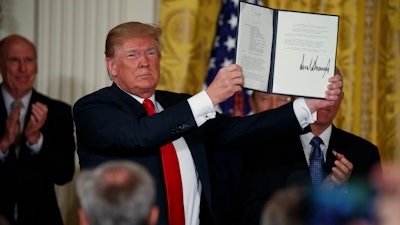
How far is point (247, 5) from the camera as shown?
421cm

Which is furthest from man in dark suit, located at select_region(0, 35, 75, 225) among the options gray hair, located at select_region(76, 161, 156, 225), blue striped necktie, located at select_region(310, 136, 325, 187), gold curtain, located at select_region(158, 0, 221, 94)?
gray hair, located at select_region(76, 161, 156, 225)

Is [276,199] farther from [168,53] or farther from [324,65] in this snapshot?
[168,53]

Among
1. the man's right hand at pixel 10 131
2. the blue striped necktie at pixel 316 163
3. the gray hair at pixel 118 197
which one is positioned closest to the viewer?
the gray hair at pixel 118 197

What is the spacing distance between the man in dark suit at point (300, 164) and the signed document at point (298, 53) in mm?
275

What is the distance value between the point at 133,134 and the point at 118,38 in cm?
53

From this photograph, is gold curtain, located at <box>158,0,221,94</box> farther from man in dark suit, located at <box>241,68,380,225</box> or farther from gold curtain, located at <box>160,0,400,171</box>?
man in dark suit, located at <box>241,68,380,225</box>

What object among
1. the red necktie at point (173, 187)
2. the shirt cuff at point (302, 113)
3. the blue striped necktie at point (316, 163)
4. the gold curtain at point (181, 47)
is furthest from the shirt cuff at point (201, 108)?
the gold curtain at point (181, 47)

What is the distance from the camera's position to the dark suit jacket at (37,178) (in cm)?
535

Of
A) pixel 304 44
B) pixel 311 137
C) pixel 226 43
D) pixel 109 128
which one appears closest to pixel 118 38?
pixel 109 128

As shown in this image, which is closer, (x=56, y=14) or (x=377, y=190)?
(x=377, y=190)

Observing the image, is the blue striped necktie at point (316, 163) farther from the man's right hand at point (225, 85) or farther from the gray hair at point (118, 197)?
the gray hair at point (118, 197)

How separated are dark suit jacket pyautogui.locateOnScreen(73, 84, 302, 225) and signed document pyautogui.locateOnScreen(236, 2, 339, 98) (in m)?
0.12
